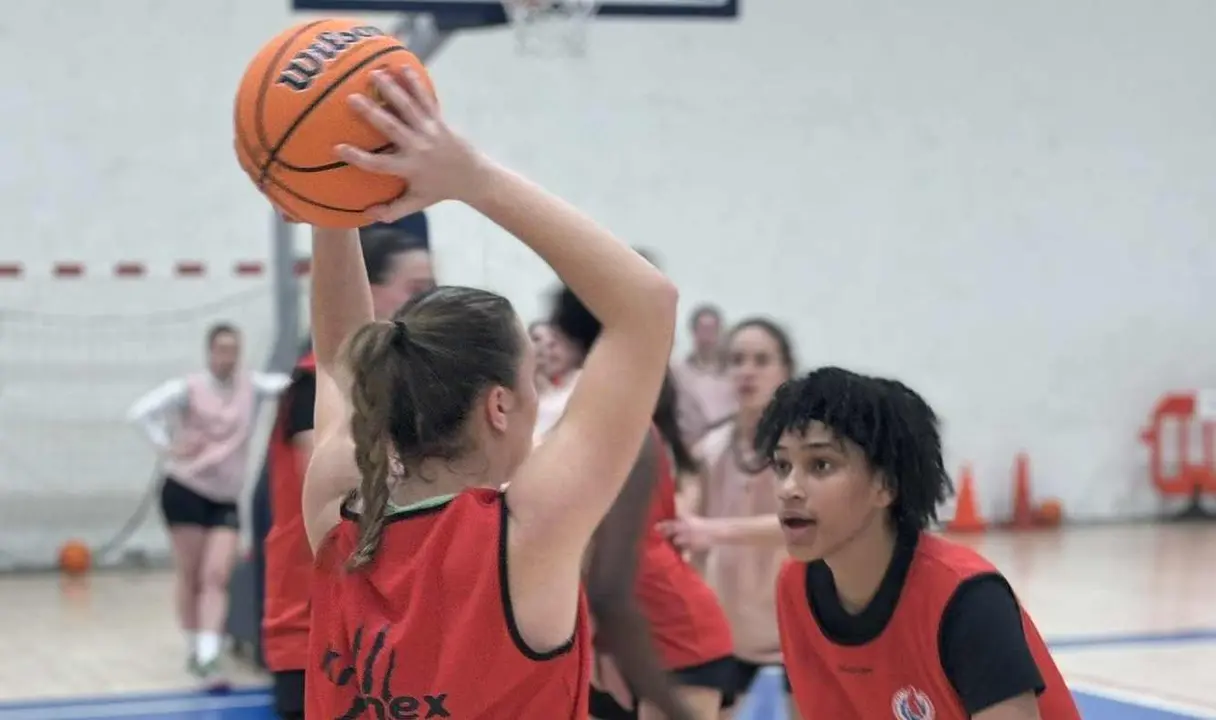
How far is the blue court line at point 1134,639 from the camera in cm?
796

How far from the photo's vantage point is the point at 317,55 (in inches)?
80.6

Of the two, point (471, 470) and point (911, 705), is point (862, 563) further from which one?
point (471, 470)

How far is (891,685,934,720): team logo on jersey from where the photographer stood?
8.77 feet

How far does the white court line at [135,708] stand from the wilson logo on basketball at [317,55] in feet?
16.8

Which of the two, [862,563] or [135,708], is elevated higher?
[862,563]

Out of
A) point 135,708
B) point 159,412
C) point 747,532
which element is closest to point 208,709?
point 135,708

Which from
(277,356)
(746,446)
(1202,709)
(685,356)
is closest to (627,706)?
(746,446)

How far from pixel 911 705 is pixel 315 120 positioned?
1.44 metres

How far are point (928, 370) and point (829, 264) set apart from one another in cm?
132

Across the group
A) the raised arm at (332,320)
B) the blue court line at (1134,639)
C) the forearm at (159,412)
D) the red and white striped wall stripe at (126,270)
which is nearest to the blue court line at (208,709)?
the blue court line at (1134,639)

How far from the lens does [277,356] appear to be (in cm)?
980

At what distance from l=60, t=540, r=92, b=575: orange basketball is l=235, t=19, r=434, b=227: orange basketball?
9.87m

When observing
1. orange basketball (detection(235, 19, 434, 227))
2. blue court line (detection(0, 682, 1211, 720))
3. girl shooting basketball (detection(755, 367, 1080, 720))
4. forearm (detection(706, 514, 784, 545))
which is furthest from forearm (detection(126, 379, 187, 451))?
orange basketball (detection(235, 19, 434, 227))

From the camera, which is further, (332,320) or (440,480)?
(332,320)
